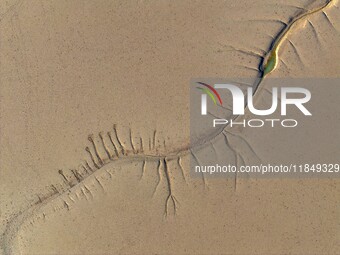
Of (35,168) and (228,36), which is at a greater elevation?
(228,36)

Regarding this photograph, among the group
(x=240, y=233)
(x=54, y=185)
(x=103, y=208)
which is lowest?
(x=240, y=233)

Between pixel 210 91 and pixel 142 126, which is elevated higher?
pixel 210 91

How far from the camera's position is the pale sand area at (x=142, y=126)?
9.48 ft

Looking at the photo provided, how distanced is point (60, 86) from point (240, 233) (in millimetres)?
1978

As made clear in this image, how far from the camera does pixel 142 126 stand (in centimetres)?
296

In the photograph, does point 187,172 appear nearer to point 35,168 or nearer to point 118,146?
point 118,146

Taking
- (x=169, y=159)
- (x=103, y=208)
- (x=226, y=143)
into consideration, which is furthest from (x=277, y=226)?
(x=103, y=208)

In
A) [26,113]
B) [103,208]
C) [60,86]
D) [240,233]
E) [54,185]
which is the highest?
[60,86]

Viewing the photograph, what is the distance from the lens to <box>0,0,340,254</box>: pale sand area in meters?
2.89

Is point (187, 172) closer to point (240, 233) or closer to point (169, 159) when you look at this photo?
point (169, 159)

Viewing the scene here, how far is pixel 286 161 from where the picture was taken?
2906 mm

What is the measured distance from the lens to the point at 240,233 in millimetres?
2887

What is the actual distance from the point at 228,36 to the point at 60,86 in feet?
4.94

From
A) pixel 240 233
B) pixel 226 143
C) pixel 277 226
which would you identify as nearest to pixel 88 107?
pixel 226 143
